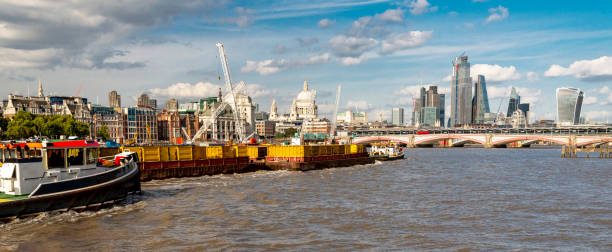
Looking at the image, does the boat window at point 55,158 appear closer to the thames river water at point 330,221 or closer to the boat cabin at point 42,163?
the boat cabin at point 42,163

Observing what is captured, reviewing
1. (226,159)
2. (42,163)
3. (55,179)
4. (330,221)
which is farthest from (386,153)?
(42,163)

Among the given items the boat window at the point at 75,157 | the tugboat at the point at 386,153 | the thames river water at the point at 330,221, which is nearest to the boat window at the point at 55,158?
the boat window at the point at 75,157

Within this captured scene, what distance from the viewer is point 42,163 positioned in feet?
92.3

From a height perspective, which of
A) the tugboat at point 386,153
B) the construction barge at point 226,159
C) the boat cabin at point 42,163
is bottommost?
the tugboat at point 386,153

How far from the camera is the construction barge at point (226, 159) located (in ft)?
171

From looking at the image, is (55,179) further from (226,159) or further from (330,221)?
(226,159)

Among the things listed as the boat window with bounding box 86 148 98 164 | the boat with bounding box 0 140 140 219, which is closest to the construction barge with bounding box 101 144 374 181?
the boat window with bounding box 86 148 98 164

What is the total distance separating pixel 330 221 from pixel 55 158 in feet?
54.6

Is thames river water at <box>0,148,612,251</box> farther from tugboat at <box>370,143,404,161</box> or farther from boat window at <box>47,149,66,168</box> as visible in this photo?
tugboat at <box>370,143,404,161</box>

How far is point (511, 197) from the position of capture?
132ft

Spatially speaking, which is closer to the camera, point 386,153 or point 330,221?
point 330,221

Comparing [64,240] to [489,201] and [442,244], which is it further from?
[489,201]

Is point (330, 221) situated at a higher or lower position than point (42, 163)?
lower

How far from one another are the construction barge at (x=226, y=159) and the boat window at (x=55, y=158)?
2043 cm
